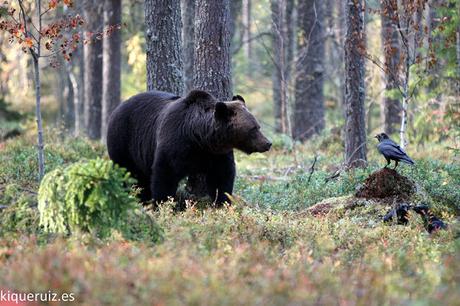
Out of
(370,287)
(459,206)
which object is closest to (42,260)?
(370,287)

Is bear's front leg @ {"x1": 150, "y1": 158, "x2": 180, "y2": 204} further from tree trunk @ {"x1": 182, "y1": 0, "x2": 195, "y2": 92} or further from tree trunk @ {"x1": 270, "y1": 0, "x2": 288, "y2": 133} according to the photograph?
tree trunk @ {"x1": 182, "y1": 0, "x2": 195, "y2": 92}

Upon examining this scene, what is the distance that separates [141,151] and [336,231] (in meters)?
4.20

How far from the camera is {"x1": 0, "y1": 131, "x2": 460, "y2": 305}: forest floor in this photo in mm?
4559

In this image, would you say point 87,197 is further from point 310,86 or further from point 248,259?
point 310,86

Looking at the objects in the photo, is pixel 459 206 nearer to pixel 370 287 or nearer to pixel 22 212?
pixel 370 287

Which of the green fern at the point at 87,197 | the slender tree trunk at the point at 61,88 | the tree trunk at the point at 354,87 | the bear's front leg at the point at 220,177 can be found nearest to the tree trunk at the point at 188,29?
the tree trunk at the point at 354,87

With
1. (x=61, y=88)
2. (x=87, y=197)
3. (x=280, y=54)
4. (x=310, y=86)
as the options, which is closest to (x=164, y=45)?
(x=280, y=54)

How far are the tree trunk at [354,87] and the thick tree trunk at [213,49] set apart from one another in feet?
11.4

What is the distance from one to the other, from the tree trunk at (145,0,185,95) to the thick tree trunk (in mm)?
866

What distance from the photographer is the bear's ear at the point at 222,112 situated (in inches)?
372

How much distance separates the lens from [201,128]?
966cm

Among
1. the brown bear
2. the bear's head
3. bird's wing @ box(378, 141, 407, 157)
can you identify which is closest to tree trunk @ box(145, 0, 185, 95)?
the brown bear

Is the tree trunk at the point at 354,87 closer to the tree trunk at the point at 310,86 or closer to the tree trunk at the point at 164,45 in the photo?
the tree trunk at the point at 164,45

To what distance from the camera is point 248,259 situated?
5.59 metres
